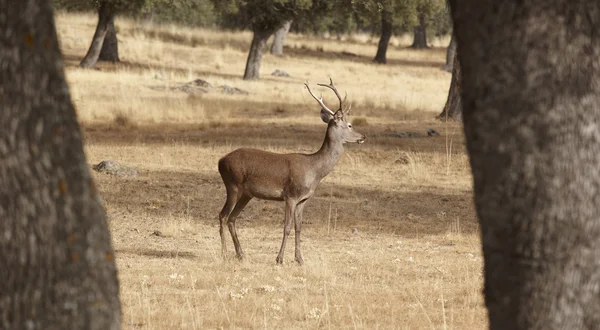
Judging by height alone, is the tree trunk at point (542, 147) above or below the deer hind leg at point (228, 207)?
above

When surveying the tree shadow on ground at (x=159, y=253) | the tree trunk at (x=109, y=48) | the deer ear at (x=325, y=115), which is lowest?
the tree trunk at (x=109, y=48)

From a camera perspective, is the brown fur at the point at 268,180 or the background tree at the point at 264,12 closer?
the brown fur at the point at 268,180

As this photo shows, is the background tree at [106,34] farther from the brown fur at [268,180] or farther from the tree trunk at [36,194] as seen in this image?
the tree trunk at [36,194]

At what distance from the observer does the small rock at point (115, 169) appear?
1579 centimetres

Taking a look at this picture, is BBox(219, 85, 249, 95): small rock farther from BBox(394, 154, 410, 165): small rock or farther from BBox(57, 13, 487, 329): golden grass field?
BBox(394, 154, 410, 165): small rock

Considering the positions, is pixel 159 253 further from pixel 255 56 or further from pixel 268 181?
pixel 255 56

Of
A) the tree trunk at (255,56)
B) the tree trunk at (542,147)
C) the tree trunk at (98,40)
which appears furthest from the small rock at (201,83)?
the tree trunk at (542,147)

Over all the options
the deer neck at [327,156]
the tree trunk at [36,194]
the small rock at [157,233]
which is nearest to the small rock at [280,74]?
the small rock at [157,233]

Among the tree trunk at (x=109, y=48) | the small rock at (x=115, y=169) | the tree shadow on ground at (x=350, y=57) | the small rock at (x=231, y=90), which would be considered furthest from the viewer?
the tree shadow on ground at (x=350, y=57)

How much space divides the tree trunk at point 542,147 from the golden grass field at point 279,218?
3656 millimetres

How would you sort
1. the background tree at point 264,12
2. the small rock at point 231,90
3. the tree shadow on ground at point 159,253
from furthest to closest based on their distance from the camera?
1. the background tree at point 264,12
2. the small rock at point 231,90
3. the tree shadow on ground at point 159,253

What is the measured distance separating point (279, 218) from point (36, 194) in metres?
9.91

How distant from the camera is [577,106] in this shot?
408 cm

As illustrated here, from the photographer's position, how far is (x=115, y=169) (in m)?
15.8
